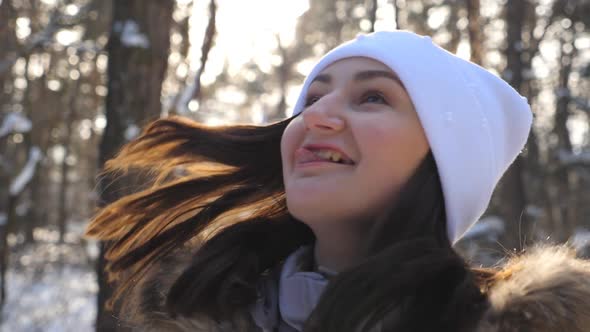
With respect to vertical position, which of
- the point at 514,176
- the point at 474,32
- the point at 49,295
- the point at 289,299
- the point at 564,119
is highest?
the point at 474,32

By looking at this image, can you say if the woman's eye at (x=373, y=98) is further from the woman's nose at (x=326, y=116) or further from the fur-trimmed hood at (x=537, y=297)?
the fur-trimmed hood at (x=537, y=297)

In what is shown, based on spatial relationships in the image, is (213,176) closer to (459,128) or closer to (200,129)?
(200,129)

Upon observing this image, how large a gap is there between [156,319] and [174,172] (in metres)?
0.99

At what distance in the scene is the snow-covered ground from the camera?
8211 millimetres

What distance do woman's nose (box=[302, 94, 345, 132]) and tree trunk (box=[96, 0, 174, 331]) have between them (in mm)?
1888

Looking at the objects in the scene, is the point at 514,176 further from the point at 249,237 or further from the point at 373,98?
the point at 373,98

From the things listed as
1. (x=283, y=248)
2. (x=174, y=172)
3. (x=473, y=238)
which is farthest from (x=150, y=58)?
(x=473, y=238)

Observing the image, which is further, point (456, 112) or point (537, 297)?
point (456, 112)

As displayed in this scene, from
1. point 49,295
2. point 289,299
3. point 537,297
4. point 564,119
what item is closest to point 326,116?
point 289,299

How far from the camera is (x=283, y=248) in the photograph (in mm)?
2135

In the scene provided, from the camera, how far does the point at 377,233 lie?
1.72m

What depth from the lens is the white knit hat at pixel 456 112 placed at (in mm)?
1768

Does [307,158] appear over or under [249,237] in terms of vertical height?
over

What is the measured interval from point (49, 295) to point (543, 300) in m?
10.8
